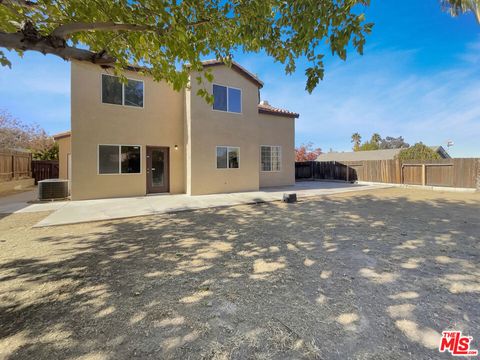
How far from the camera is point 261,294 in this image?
2703 millimetres

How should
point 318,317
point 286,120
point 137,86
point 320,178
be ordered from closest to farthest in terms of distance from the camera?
point 318,317 → point 137,86 → point 286,120 → point 320,178

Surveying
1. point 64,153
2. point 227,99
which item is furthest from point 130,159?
point 64,153

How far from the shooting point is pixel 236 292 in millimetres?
2746

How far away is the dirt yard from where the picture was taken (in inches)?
75.7

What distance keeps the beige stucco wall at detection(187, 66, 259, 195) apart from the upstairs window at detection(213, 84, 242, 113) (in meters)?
0.20

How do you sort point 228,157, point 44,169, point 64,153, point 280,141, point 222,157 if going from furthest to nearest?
1. point 44,169
2. point 280,141
3. point 64,153
4. point 228,157
5. point 222,157

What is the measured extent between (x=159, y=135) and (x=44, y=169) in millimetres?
11868

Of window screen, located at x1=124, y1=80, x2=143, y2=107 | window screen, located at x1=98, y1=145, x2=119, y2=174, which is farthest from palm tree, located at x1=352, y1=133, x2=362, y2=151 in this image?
window screen, located at x1=98, y1=145, x2=119, y2=174

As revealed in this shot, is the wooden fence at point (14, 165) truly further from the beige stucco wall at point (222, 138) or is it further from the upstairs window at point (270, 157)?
the upstairs window at point (270, 157)

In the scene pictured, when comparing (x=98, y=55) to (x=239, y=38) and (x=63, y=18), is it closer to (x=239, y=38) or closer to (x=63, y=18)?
(x=63, y=18)

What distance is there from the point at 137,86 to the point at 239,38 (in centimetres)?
764

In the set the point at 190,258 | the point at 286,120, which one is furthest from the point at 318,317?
the point at 286,120

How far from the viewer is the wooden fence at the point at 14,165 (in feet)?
40.6

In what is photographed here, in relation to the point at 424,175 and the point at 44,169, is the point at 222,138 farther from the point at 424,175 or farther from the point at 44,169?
the point at 44,169
